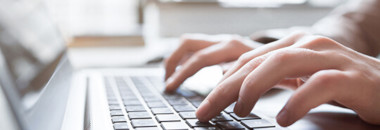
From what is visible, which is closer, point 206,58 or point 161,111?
point 161,111

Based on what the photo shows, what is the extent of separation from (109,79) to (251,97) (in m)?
0.38

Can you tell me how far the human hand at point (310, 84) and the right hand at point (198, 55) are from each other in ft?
0.70

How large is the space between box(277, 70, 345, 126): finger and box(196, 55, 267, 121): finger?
6 cm

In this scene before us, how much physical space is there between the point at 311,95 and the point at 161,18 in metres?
1.55

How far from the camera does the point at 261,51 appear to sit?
1.59 feet

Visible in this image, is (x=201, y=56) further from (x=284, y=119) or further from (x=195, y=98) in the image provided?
(x=284, y=119)

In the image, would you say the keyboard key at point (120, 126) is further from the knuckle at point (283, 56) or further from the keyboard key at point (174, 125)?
the knuckle at point (283, 56)

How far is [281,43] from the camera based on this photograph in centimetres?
51

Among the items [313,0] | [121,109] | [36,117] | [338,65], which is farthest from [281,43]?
[313,0]

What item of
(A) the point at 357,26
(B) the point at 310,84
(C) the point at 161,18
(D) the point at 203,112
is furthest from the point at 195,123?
(C) the point at 161,18

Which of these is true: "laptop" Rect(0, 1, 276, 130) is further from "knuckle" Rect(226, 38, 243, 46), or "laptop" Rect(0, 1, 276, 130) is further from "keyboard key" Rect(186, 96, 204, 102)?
"knuckle" Rect(226, 38, 243, 46)

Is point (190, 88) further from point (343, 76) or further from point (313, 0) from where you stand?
point (313, 0)

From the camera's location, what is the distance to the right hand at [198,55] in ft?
2.01

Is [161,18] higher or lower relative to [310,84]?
higher
